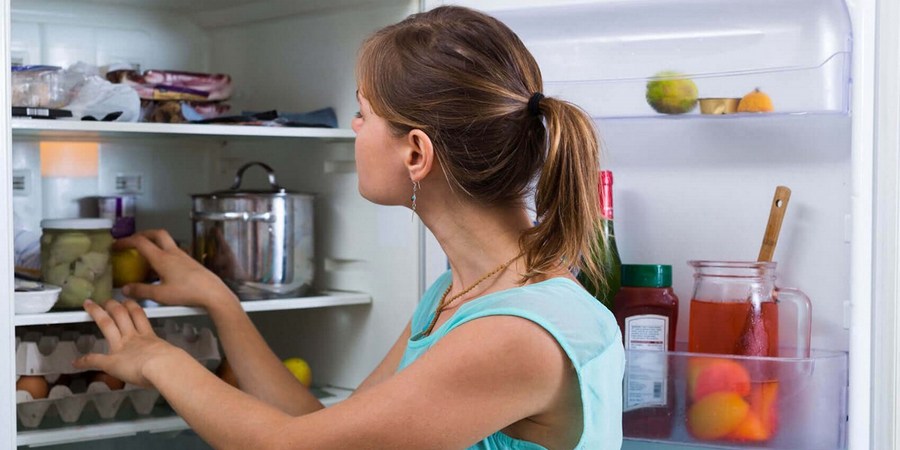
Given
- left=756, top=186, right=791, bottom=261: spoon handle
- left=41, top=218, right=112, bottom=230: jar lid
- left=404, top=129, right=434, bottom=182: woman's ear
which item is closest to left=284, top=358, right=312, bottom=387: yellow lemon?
left=41, top=218, right=112, bottom=230: jar lid

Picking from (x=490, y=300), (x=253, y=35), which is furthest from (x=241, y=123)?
(x=490, y=300)

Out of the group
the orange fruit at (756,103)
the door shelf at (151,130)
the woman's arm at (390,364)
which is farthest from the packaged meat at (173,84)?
the orange fruit at (756,103)

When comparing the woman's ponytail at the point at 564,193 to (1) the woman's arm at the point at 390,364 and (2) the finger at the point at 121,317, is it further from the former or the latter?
(2) the finger at the point at 121,317

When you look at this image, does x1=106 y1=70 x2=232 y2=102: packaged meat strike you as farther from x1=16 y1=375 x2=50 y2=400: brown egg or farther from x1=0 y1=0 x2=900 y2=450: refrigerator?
x1=16 y1=375 x2=50 y2=400: brown egg

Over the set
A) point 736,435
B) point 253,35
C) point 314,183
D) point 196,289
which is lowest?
point 736,435

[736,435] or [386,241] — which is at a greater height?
[386,241]

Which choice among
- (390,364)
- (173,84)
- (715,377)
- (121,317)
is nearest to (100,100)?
(173,84)

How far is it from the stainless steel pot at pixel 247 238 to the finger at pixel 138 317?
205 millimetres

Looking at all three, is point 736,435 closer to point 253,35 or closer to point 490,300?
point 490,300

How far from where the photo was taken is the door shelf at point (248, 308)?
1.34 m

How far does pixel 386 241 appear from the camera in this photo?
1.68 metres

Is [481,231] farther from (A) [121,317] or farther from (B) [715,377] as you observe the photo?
(A) [121,317]

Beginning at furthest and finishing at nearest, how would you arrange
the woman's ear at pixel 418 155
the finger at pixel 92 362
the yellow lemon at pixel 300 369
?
the yellow lemon at pixel 300 369 < the finger at pixel 92 362 < the woman's ear at pixel 418 155

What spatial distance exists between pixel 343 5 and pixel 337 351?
599mm
